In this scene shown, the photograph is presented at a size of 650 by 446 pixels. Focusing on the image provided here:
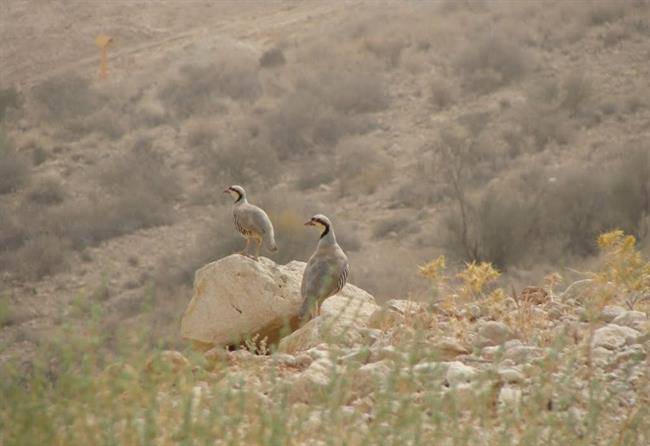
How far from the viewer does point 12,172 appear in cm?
2608

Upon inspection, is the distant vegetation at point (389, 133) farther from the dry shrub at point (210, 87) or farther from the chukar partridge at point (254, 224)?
the chukar partridge at point (254, 224)

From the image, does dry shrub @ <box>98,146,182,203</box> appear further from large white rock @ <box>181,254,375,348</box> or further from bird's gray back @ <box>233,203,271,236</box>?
large white rock @ <box>181,254,375,348</box>

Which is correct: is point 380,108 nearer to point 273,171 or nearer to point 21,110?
point 273,171

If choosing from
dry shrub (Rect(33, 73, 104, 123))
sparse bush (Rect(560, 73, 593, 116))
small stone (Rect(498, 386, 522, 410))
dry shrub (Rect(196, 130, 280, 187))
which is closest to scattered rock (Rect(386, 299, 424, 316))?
small stone (Rect(498, 386, 522, 410))

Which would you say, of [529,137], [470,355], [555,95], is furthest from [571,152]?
[470,355]

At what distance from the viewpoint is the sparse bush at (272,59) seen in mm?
32375

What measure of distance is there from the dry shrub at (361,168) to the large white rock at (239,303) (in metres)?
14.6

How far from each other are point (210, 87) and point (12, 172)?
7185 mm

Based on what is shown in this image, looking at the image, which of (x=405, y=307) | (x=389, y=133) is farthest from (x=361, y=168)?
(x=405, y=307)

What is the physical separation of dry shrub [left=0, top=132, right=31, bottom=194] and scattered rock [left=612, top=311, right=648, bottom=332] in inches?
841

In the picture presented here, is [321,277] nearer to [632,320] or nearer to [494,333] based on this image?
[494,333]

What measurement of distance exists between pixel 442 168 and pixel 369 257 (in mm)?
3682

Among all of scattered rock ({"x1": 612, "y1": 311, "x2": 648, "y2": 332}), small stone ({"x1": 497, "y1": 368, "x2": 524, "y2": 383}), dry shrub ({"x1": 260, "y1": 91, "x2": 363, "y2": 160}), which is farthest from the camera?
dry shrub ({"x1": 260, "y1": 91, "x2": 363, "y2": 160})

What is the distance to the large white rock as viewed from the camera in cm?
816
